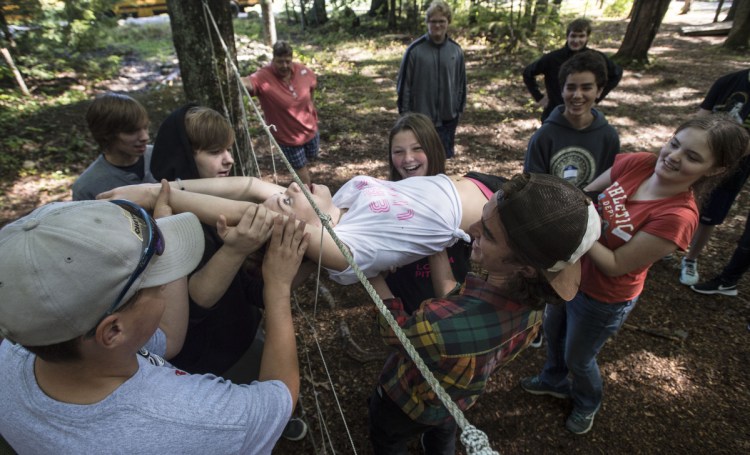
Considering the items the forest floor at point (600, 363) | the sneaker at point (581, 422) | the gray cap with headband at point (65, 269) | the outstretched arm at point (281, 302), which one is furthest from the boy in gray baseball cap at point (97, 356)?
the sneaker at point (581, 422)

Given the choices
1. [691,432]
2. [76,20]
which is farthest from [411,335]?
[76,20]

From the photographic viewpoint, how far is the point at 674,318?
11.2ft

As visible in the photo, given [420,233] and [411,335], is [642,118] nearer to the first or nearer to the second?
[420,233]

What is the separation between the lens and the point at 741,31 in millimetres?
10898

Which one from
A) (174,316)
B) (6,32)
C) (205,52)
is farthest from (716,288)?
(6,32)

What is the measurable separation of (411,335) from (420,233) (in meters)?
0.55

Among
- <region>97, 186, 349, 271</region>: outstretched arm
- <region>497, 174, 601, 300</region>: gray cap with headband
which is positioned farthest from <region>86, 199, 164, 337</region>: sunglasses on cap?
<region>497, 174, 601, 300</region>: gray cap with headband

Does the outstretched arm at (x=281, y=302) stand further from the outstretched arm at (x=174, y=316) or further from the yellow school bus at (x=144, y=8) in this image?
the yellow school bus at (x=144, y=8)

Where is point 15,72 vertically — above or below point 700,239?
above

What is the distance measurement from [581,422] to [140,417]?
2.69 m

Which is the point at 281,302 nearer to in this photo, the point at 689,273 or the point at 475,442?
the point at 475,442

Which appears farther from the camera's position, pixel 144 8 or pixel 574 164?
pixel 144 8

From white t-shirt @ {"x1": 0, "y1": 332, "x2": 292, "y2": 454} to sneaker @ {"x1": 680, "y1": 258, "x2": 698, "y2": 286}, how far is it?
4315 mm

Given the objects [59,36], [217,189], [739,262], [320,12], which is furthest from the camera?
[320,12]
